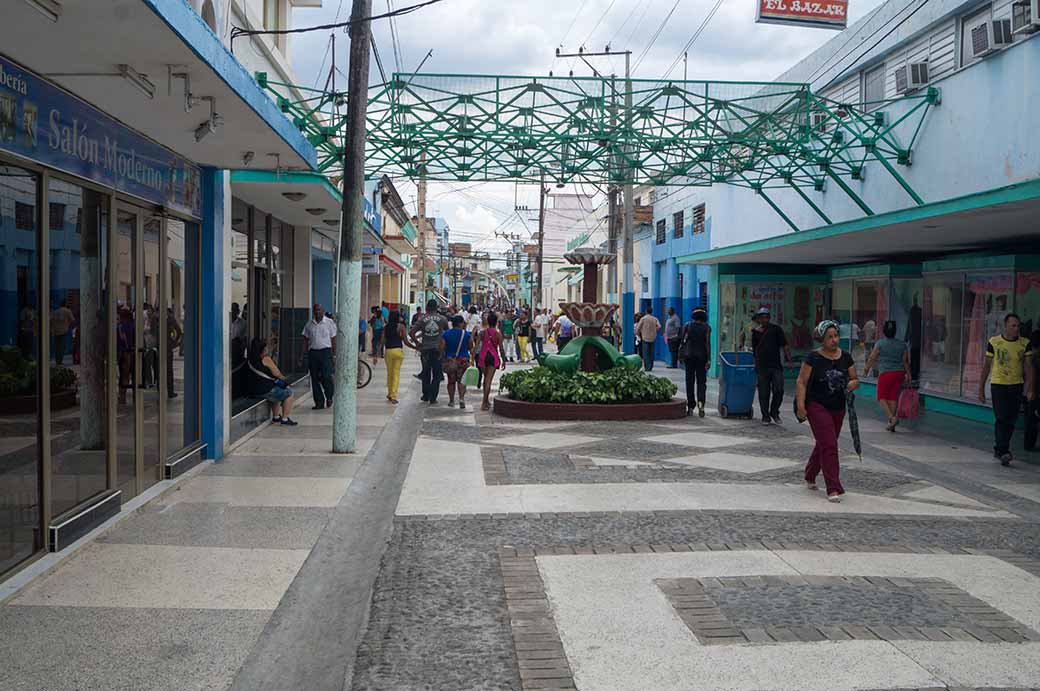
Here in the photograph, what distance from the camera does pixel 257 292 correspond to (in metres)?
15.2

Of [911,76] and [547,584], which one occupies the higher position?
[911,76]

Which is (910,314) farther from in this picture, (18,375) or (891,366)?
(18,375)

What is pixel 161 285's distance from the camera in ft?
29.4

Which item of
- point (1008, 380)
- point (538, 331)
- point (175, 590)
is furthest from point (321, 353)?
point (538, 331)

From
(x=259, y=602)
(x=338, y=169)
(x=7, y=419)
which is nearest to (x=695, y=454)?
(x=259, y=602)

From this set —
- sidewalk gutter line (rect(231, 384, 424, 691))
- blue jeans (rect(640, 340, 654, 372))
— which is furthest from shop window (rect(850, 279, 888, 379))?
sidewalk gutter line (rect(231, 384, 424, 691))

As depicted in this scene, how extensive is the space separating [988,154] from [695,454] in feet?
21.2

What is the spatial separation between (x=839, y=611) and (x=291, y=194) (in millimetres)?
11076

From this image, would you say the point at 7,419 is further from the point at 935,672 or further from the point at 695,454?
the point at 695,454

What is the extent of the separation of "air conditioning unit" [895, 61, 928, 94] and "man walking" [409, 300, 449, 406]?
8.40 meters

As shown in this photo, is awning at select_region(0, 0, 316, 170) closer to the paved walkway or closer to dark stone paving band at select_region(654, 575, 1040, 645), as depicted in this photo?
the paved walkway

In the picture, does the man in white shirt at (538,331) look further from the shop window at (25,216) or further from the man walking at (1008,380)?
the shop window at (25,216)

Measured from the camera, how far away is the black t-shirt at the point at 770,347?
47.8ft

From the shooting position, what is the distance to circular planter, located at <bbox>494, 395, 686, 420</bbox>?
48.0ft
